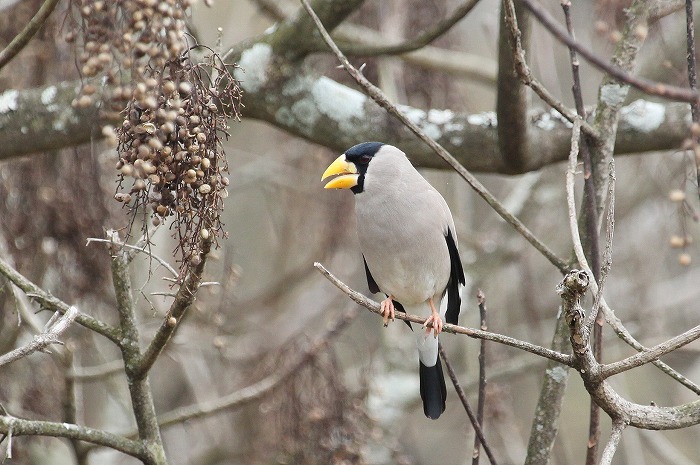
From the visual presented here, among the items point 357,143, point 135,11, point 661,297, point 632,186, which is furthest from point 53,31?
point 661,297

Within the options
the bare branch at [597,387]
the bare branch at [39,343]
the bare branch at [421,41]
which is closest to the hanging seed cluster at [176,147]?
the bare branch at [39,343]

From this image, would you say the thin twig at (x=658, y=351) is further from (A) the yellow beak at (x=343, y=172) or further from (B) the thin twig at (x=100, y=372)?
(B) the thin twig at (x=100, y=372)

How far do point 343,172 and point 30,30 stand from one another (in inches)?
46.6

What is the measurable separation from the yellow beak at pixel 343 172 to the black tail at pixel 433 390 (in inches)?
32.6

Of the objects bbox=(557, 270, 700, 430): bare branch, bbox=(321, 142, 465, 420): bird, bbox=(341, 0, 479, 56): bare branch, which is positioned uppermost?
bbox=(341, 0, 479, 56): bare branch

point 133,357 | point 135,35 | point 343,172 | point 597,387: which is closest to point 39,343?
point 133,357

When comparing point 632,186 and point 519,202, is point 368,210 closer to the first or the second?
point 519,202

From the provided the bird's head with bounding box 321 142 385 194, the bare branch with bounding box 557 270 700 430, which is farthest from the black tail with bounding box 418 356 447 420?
the bare branch with bounding box 557 270 700 430

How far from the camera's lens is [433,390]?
3297 millimetres

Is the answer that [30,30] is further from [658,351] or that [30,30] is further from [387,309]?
[658,351]

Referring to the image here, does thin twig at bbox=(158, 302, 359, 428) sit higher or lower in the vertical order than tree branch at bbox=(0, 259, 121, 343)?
higher

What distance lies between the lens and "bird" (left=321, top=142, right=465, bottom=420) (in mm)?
3146

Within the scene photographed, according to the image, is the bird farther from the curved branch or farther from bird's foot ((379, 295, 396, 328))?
the curved branch

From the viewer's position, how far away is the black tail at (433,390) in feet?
10.5
